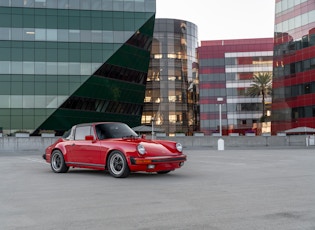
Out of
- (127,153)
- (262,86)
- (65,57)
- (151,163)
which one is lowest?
(151,163)

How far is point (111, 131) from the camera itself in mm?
11367

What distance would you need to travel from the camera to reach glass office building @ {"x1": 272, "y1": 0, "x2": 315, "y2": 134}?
59.7 meters

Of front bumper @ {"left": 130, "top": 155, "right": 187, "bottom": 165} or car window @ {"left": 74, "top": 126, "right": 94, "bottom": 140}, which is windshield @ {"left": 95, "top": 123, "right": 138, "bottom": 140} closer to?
car window @ {"left": 74, "top": 126, "right": 94, "bottom": 140}

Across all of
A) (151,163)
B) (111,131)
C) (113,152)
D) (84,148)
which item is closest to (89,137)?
(84,148)

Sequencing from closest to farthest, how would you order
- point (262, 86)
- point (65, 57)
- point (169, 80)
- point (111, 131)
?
point (111, 131)
point (65, 57)
point (262, 86)
point (169, 80)

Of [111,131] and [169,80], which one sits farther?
[169,80]

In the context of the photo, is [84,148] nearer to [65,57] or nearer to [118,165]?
[118,165]

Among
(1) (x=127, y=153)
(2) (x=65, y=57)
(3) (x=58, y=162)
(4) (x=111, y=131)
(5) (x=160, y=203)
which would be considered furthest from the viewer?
(2) (x=65, y=57)

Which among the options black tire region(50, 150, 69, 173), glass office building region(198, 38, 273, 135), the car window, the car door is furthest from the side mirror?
glass office building region(198, 38, 273, 135)

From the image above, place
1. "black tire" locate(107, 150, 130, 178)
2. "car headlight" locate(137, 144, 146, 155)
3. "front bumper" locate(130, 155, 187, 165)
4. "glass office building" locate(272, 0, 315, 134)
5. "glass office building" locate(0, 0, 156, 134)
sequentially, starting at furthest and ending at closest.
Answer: "glass office building" locate(272, 0, 315, 134)
"glass office building" locate(0, 0, 156, 134)
"black tire" locate(107, 150, 130, 178)
"car headlight" locate(137, 144, 146, 155)
"front bumper" locate(130, 155, 187, 165)

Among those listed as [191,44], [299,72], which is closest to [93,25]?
[299,72]

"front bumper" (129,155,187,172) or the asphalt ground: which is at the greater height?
"front bumper" (129,155,187,172)

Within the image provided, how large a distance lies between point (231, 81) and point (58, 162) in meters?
92.8

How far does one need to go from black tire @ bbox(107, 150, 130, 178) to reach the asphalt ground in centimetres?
39
